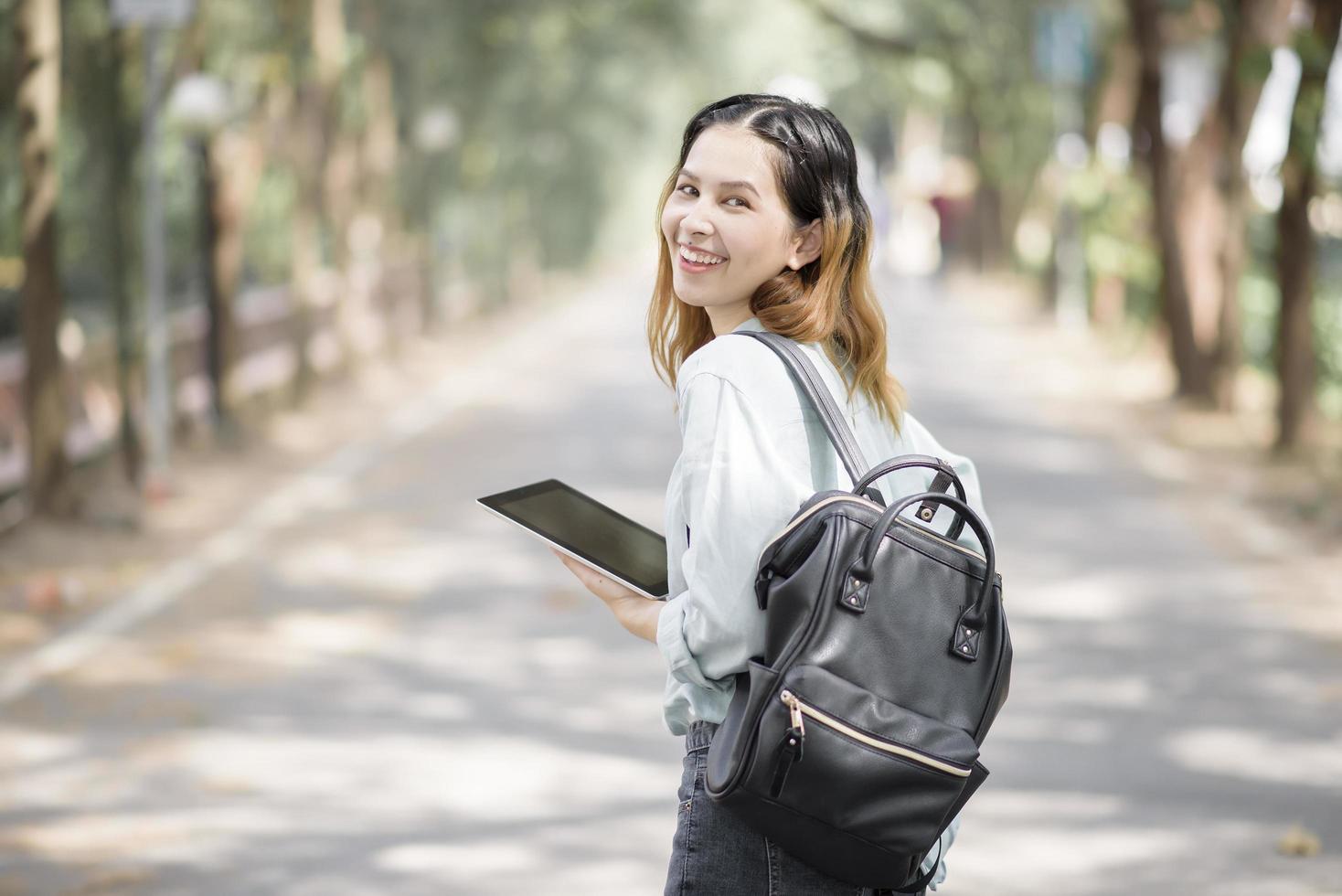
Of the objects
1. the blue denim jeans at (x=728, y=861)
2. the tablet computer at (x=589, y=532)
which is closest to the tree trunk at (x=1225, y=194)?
the tablet computer at (x=589, y=532)

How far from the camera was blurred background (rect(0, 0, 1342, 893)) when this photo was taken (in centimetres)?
605

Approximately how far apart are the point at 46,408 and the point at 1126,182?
14184 mm

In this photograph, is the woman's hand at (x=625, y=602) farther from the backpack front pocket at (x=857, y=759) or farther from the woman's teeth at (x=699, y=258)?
the woman's teeth at (x=699, y=258)

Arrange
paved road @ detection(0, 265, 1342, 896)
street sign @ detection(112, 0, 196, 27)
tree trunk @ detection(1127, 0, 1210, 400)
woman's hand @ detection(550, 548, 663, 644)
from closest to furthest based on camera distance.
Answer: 1. woman's hand @ detection(550, 548, 663, 644)
2. paved road @ detection(0, 265, 1342, 896)
3. street sign @ detection(112, 0, 196, 27)
4. tree trunk @ detection(1127, 0, 1210, 400)

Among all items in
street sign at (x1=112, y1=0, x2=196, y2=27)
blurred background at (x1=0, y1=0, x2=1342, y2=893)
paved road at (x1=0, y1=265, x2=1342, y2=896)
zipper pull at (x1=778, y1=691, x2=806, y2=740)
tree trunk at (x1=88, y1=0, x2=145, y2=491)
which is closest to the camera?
zipper pull at (x1=778, y1=691, x2=806, y2=740)

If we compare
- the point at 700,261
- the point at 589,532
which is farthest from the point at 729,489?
the point at 589,532

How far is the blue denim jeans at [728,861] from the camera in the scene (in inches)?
101

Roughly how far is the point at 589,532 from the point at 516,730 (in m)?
4.23

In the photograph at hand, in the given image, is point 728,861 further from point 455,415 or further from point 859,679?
point 455,415

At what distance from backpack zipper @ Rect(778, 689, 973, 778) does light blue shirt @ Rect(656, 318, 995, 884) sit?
0.12m

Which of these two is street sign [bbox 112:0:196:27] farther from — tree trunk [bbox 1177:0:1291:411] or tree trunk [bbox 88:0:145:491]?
tree trunk [bbox 1177:0:1291:411]

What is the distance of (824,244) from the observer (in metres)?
2.65

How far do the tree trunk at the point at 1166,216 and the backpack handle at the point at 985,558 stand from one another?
47.2 ft

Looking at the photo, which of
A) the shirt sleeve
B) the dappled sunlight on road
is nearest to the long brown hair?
the shirt sleeve
